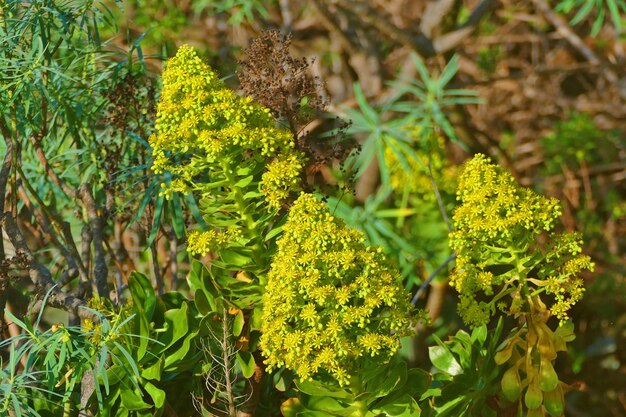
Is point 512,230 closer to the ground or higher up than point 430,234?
higher up

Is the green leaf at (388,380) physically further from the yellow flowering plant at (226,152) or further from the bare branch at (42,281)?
the bare branch at (42,281)

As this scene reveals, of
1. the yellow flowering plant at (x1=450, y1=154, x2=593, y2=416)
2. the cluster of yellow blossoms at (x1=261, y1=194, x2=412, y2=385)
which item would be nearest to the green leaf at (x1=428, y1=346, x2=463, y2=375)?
the yellow flowering plant at (x1=450, y1=154, x2=593, y2=416)

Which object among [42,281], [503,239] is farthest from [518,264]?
[42,281]

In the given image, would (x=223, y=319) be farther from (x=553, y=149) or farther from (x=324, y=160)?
(x=553, y=149)

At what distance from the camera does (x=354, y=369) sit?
0.90 metres

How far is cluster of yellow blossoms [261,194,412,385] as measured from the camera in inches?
33.1

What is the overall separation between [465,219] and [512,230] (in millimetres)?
44

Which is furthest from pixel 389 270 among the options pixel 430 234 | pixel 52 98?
pixel 430 234

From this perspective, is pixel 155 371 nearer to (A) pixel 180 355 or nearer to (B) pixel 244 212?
(A) pixel 180 355

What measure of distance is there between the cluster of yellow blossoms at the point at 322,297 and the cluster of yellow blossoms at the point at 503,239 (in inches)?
3.7

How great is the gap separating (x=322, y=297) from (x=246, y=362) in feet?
0.58

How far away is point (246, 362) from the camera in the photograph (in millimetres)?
971

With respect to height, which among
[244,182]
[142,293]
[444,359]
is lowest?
[444,359]

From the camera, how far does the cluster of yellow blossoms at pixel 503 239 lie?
0.90m
